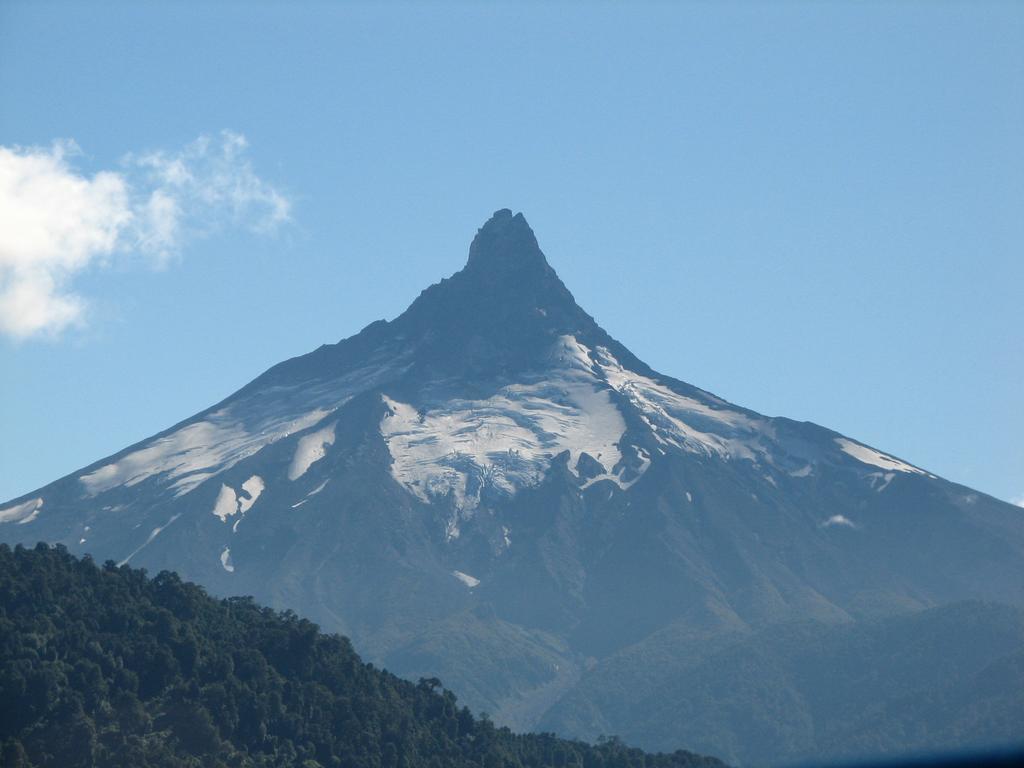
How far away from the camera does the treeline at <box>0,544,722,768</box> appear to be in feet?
380

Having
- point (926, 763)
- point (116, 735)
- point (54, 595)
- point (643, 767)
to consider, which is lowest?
point (643, 767)

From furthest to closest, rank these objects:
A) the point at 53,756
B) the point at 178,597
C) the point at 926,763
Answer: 1. the point at 178,597
2. the point at 53,756
3. the point at 926,763

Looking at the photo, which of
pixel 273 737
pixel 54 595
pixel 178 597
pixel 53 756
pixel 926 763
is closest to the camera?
pixel 926 763

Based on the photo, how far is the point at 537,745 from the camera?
157 metres

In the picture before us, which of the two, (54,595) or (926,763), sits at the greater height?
(54,595)

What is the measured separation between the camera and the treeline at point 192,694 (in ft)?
380

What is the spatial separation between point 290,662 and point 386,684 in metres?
9.42

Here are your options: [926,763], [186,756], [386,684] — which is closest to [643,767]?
[386,684]

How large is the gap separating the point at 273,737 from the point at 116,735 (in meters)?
14.8

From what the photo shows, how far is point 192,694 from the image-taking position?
12700 centimetres

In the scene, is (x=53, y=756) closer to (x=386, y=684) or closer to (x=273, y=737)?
(x=273, y=737)

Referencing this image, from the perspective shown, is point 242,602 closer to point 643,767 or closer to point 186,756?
point 643,767

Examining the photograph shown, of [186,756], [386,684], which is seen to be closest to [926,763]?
[186,756]

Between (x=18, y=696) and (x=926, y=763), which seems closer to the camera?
(x=926, y=763)
